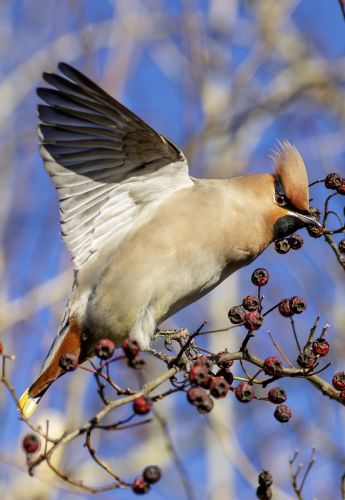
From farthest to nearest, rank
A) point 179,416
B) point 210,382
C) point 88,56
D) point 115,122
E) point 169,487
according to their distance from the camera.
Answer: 1. point 179,416
2. point 169,487
3. point 88,56
4. point 115,122
5. point 210,382

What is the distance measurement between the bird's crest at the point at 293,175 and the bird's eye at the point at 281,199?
39 millimetres

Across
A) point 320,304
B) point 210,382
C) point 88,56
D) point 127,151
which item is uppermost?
point 88,56

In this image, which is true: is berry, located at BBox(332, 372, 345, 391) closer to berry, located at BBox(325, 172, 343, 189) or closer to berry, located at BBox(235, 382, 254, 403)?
berry, located at BBox(235, 382, 254, 403)

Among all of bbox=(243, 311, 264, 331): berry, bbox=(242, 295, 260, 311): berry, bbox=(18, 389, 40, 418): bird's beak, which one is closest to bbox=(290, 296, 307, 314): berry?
bbox=(242, 295, 260, 311): berry

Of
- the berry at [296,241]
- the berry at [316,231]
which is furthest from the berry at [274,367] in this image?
the berry at [296,241]

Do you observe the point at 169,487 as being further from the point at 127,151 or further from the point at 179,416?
the point at 127,151

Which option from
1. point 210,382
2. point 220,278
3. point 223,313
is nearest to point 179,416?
point 223,313

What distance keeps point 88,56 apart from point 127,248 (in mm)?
2185

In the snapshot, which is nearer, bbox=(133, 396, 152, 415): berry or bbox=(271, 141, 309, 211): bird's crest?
bbox=(133, 396, 152, 415): berry

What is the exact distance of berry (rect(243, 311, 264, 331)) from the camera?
8.41ft

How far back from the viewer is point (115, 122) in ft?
10.7

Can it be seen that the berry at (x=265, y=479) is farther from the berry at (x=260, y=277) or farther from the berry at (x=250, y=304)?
the berry at (x=260, y=277)

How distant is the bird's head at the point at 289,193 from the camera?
11.1 feet

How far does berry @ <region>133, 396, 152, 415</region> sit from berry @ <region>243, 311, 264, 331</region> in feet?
1.39
